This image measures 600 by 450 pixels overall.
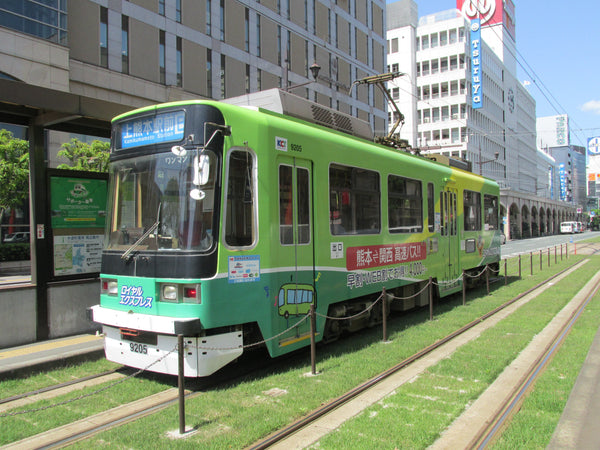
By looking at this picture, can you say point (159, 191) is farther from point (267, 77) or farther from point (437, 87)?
point (437, 87)

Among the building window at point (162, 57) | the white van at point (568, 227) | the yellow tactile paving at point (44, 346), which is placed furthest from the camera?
the white van at point (568, 227)

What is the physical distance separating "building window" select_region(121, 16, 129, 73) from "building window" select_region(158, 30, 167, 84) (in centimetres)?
215

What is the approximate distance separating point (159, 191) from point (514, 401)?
4.62 m

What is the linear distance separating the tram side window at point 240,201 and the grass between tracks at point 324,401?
1.78 metres

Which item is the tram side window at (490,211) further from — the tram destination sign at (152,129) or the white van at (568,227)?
the white van at (568,227)

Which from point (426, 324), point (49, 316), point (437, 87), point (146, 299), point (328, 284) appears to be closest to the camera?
point (146, 299)

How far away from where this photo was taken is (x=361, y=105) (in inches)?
1841

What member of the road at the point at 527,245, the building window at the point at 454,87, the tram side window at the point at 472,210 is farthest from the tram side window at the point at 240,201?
the building window at the point at 454,87

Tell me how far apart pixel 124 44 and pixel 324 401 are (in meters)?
26.7

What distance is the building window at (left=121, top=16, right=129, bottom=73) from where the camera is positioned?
87.3ft

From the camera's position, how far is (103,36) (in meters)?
25.8

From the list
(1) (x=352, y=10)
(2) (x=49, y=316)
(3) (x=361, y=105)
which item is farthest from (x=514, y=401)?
(1) (x=352, y=10)

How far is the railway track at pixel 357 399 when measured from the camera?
4.25 m

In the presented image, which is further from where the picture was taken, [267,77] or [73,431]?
[267,77]
